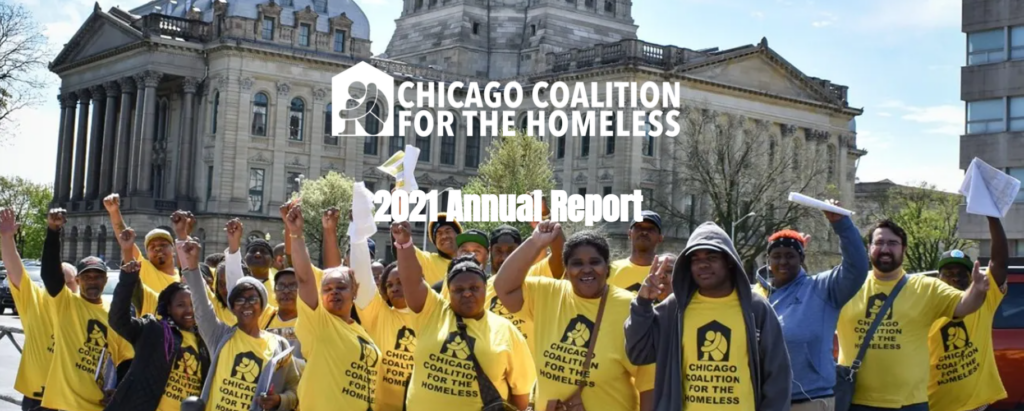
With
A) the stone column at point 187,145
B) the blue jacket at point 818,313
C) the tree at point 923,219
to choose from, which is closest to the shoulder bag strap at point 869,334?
the blue jacket at point 818,313

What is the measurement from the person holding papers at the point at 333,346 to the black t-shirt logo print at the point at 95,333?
174 centimetres

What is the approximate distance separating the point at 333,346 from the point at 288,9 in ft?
239

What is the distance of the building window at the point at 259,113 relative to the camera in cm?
7319

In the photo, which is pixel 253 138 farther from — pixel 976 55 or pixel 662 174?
pixel 976 55

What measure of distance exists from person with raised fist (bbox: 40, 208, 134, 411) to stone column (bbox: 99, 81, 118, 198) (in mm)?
72829

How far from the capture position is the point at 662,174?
71750mm

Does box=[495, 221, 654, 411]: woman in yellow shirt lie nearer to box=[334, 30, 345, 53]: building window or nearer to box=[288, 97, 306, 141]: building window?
box=[288, 97, 306, 141]: building window

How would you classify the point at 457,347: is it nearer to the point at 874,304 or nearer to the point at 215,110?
the point at 874,304

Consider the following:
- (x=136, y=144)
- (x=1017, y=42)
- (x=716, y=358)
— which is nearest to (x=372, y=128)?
(x=136, y=144)

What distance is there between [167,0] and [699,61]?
108 feet

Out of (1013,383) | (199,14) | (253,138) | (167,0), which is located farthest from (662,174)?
(1013,383)

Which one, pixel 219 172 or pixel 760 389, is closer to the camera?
pixel 760 389

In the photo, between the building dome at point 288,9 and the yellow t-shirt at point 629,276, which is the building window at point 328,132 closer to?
the building dome at point 288,9

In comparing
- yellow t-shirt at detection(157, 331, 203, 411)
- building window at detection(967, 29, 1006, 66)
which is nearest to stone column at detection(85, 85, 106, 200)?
building window at detection(967, 29, 1006, 66)
